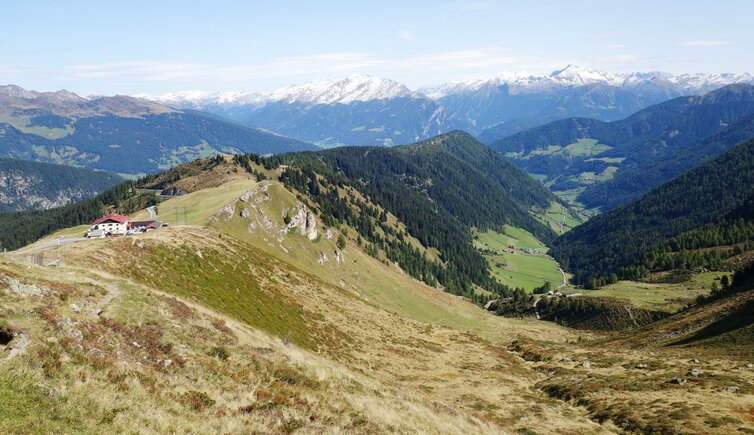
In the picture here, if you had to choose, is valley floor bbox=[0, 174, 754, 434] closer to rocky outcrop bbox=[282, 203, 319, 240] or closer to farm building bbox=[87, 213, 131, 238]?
farm building bbox=[87, 213, 131, 238]

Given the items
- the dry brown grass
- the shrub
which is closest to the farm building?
the dry brown grass

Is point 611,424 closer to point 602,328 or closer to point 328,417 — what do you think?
point 328,417

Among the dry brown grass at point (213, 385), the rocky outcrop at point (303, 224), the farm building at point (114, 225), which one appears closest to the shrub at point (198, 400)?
the dry brown grass at point (213, 385)

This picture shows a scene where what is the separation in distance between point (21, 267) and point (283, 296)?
45.9 meters

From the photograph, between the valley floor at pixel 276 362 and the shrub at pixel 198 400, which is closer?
the valley floor at pixel 276 362

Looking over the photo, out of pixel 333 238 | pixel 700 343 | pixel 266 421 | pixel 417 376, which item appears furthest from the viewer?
pixel 333 238

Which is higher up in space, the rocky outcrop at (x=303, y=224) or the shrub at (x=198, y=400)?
the shrub at (x=198, y=400)

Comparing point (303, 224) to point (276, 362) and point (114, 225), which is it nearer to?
point (114, 225)

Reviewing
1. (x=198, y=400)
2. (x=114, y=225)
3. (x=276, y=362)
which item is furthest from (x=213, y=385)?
(x=114, y=225)

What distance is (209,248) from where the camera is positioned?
83.5 meters

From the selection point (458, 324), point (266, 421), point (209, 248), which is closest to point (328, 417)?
point (266, 421)

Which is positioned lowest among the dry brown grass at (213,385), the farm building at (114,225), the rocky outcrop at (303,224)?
the rocky outcrop at (303,224)

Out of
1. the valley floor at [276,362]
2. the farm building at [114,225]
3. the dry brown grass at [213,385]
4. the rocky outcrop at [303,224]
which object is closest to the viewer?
the dry brown grass at [213,385]

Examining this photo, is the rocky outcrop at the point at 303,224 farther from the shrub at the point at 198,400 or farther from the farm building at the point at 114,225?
the shrub at the point at 198,400
